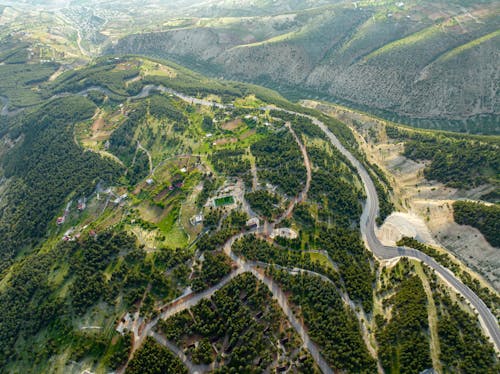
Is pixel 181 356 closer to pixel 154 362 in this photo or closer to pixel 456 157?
pixel 154 362

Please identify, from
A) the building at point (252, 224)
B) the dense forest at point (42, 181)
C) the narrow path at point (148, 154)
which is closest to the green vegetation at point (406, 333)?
the building at point (252, 224)

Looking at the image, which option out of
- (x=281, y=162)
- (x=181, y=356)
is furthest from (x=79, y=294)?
(x=281, y=162)

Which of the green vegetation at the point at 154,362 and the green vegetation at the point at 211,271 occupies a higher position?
the green vegetation at the point at 211,271

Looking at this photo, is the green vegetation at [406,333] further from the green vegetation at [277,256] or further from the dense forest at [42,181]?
the dense forest at [42,181]

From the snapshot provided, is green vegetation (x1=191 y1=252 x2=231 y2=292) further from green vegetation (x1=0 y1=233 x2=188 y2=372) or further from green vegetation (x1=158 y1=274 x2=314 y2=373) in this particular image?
green vegetation (x1=0 y1=233 x2=188 y2=372)

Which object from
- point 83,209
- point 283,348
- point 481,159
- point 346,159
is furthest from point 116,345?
point 481,159

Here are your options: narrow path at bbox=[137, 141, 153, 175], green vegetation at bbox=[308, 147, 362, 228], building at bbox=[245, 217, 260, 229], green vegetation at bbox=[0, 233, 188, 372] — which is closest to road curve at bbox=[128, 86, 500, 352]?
green vegetation at bbox=[308, 147, 362, 228]
